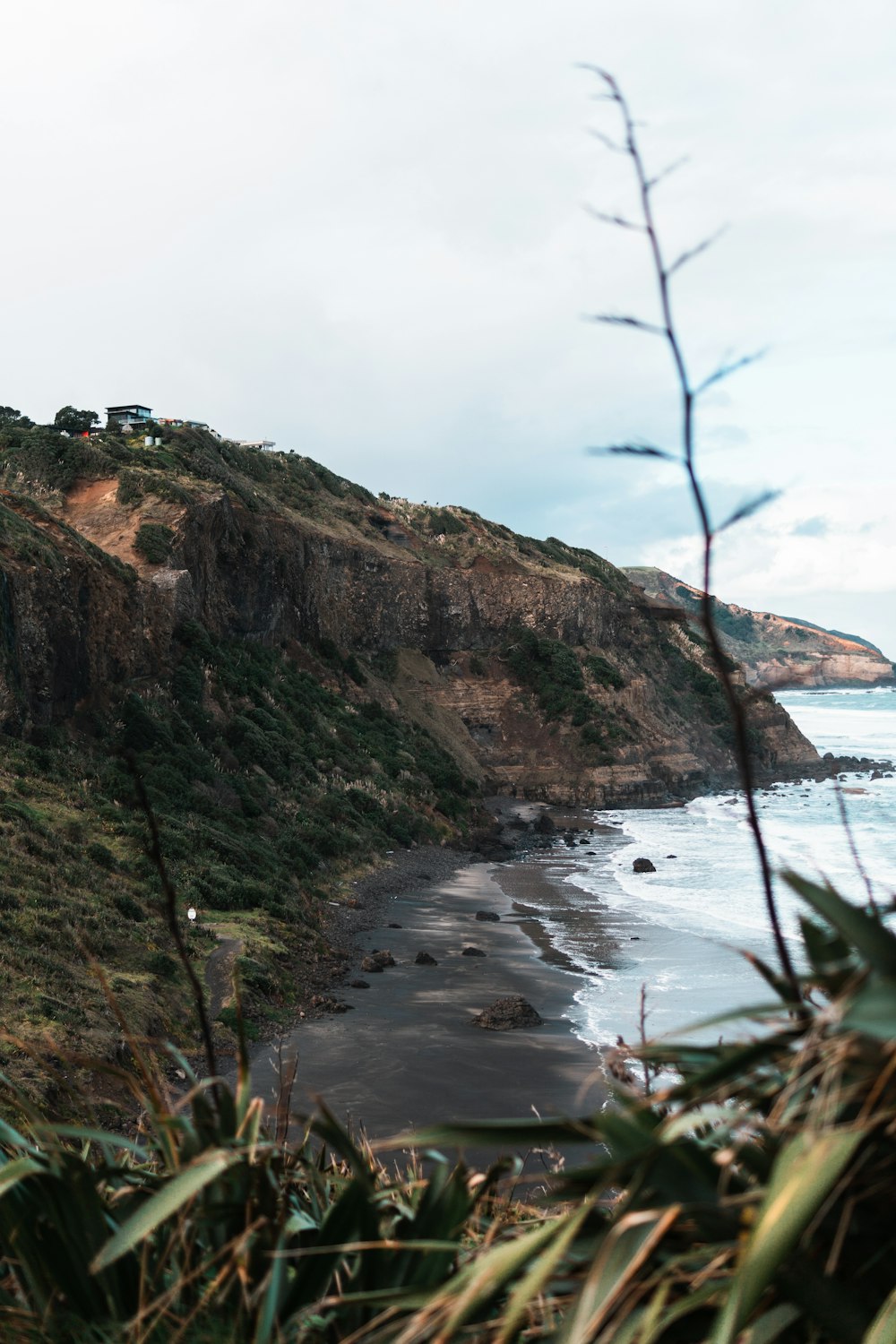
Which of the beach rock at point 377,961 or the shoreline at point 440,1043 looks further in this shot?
the beach rock at point 377,961

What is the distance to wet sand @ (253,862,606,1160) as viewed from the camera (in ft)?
43.1

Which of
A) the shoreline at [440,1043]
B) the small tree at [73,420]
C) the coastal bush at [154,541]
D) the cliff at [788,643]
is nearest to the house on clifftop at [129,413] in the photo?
the small tree at [73,420]

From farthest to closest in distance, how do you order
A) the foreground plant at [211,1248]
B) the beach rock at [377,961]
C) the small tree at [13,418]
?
the small tree at [13,418]
the beach rock at [377,961]
the foreground plant at [211,1248]

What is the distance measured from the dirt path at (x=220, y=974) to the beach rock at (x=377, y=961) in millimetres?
2732

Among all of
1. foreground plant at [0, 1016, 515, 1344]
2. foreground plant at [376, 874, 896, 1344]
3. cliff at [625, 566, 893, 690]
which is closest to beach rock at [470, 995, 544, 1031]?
foreground plant at [0, 1016, 515, 1344]

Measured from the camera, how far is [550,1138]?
1860 millimetres

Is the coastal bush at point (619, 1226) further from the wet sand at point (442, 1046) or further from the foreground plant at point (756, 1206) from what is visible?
the wet sand at point (442, 1046)

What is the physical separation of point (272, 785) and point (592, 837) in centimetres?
1547

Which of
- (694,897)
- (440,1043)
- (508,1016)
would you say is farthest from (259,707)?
(440,1043)

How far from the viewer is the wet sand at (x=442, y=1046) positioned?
1313 centimetres

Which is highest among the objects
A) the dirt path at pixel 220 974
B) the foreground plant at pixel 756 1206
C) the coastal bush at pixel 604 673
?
the coastal bush at pixel 604 673

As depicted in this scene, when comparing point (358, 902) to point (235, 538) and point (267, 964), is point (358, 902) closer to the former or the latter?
point (267, 964)

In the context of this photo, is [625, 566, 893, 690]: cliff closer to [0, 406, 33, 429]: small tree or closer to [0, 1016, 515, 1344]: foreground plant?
[0, 406, 33, 429]: small tree

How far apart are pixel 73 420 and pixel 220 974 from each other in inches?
1839
